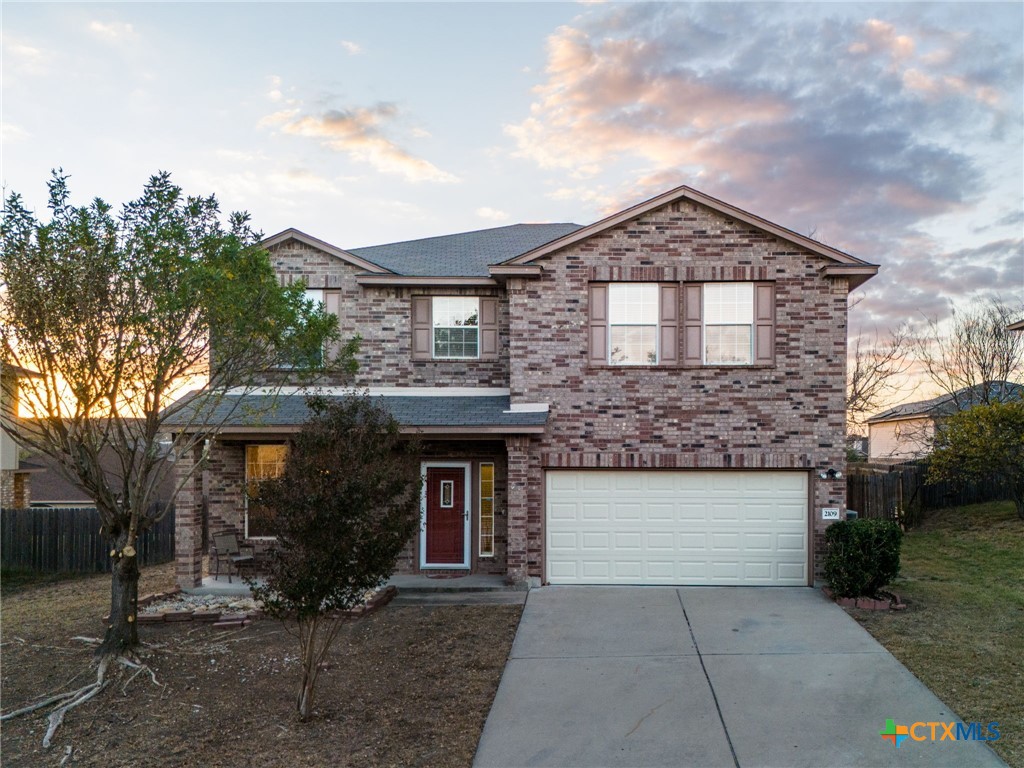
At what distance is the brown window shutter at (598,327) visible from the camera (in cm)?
1234

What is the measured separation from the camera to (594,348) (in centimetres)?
1235

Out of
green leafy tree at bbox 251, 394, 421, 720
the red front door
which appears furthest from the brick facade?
green leafy tree at bbox 251, 394, 421, 720

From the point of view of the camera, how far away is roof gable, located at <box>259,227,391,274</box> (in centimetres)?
1341

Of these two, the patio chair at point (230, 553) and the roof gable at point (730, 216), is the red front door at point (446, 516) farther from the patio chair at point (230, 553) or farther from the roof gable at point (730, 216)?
the roof gable at point (730, 216)

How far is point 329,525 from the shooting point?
607 centimetres

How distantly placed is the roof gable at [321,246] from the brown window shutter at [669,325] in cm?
538

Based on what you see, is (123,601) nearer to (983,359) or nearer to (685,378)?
(685,378)

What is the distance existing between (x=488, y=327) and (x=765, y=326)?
5.14m

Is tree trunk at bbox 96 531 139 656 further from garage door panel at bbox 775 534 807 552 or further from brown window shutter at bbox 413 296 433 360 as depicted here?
garage door panel at bbox 775 534 807 552

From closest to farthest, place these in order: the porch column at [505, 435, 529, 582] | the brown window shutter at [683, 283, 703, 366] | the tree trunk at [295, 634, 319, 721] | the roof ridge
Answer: the tree trunk at [295, 634, 319, 721] → the porch column at [505, 435, 529, 582] → the brown window shutter at [683, 283, 703, 366] → the roof ridge

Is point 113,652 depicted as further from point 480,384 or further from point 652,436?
point 652,436

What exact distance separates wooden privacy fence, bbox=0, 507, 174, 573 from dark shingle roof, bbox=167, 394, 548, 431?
565 cm

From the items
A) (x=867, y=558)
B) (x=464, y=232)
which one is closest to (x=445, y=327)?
(x=464, y=232)

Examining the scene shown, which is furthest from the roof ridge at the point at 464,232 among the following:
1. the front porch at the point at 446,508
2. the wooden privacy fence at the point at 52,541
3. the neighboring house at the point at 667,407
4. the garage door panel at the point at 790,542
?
the garage door panel at the point at 790,542
